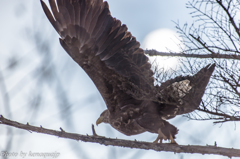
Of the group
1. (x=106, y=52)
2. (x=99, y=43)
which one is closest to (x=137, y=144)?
(x=106, y=52)

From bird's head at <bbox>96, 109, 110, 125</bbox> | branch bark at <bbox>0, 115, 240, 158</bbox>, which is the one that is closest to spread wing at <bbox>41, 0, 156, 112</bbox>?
bird's head at <bbox>96, 109, 110, 125</bbox>

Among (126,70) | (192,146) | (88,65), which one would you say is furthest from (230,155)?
(88,65)

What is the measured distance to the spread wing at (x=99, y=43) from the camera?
15.0 feet

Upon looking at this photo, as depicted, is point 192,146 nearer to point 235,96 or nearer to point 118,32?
point 235,96

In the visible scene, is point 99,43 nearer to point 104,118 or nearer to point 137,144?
point 104,118

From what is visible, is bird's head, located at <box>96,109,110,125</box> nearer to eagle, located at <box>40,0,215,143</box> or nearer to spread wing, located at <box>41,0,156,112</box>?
eagle, located at <box>40,0,215,143</box>

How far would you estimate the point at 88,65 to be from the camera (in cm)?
462

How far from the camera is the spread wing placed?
4.58 meters

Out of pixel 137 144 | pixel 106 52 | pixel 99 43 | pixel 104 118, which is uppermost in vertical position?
pixel 99 43

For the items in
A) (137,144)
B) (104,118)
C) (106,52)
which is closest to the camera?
(137,144)

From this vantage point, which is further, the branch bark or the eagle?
the eagle

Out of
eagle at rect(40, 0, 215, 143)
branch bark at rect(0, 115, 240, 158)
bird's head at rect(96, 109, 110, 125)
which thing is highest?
eagle at rect(40, 0, 215, 143)

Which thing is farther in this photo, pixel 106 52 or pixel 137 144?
pixel 106 52

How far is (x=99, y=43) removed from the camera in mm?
4680
